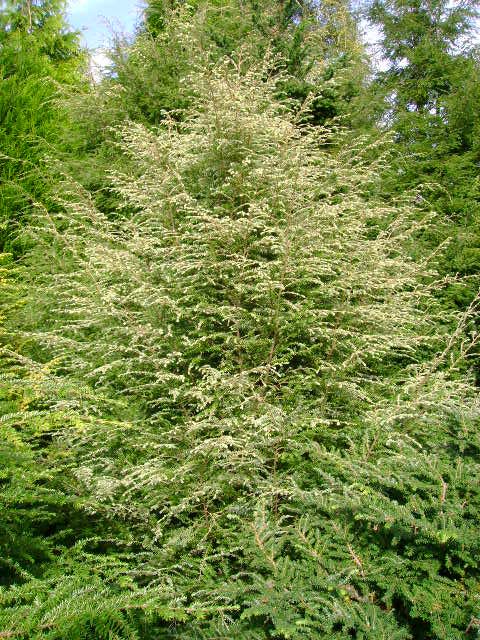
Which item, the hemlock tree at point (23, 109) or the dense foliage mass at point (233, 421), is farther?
the hemlock tree at point (23, 109)

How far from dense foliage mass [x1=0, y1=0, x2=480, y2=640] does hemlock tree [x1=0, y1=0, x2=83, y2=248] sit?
0.44 feet

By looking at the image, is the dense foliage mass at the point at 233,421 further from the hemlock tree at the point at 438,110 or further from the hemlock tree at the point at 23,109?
the hemlock tree at the point at 438,110

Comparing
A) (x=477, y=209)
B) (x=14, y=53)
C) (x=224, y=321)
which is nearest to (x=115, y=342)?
(x=224, y=321)

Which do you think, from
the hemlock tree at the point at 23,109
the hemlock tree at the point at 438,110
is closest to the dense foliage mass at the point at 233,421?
the hemlock tree at the point at 23,109

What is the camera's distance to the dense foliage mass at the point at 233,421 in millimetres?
1939

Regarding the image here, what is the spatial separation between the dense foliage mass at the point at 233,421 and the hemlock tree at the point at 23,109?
133 millimetres

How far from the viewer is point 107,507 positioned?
8.51 ft

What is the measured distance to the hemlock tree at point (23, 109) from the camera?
5.60 metres

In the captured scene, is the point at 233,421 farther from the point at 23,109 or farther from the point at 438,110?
the point at 438,110

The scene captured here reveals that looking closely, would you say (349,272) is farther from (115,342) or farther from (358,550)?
(358,550)

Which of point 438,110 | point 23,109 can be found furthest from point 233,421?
point 438,110

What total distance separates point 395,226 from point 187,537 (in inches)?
124

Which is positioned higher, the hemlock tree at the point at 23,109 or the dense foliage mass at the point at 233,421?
the hemlock tree at the point at 23,109

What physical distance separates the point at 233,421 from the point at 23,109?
4982 mm
